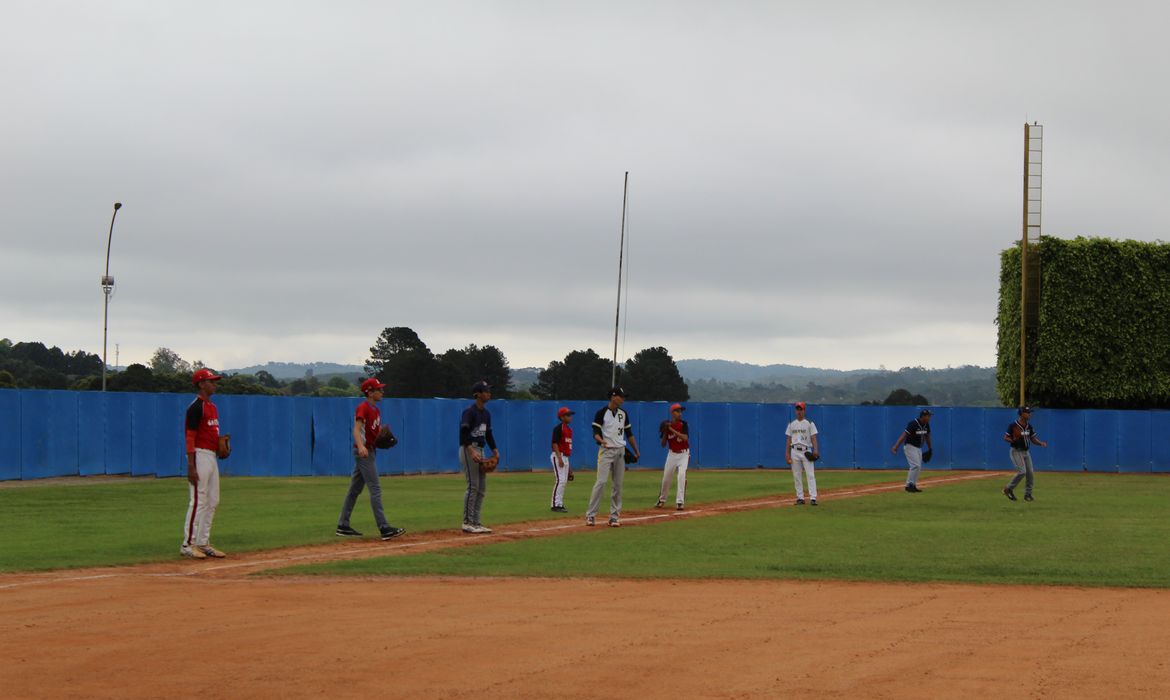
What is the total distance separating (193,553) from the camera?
565 inches

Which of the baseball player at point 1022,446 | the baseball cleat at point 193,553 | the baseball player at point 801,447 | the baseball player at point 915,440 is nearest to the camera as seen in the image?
the baseball cleat at point 193,553

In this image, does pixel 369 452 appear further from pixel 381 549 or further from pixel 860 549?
pixel 860 549

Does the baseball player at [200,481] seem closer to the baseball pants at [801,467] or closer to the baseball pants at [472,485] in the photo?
the baseball pants at [472,485]

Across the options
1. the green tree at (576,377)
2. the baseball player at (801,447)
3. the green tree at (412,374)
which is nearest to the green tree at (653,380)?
the green tree at (576,377)

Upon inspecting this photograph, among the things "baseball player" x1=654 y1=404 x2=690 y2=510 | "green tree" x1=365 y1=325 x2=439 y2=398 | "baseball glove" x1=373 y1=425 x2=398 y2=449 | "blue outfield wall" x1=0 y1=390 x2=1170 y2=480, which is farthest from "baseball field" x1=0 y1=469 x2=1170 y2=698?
"green tree" x1=365 y1=325 x2=439 y2=398

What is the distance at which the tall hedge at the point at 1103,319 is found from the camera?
5031 cm

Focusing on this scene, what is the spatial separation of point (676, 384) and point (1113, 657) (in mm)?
93158

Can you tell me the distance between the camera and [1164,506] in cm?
2516

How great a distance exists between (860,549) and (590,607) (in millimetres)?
6046

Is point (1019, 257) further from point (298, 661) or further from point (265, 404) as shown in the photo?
point (298, 661)

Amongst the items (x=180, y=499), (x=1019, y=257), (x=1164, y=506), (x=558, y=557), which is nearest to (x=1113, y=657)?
(x=558, y=557)

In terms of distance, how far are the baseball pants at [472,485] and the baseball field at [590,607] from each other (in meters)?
0.33

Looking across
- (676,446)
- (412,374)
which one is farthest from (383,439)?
(412,374)

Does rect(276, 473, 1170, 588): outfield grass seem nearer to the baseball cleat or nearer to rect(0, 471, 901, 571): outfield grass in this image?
the baseball cleat
